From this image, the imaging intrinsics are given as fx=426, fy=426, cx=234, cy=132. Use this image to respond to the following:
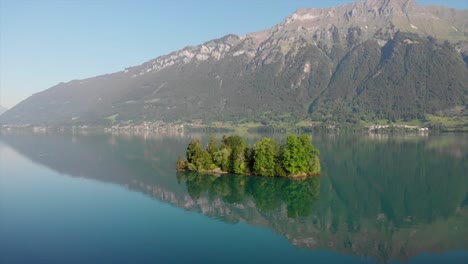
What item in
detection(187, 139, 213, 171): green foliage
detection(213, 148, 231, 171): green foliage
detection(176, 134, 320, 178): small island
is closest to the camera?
detection(176, 134, 320, 178): small island

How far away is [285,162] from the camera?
238 feet

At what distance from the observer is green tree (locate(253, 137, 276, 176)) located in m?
73.4

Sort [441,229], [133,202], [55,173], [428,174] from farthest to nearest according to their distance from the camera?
[55,173], [428,174], [133,202], [441,229]

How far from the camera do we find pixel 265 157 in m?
74.3

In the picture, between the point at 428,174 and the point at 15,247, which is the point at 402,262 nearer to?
the point at 15,247

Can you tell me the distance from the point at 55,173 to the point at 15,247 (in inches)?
1978

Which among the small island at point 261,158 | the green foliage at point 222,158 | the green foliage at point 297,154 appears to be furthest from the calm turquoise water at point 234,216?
the green foliage at point 222,158

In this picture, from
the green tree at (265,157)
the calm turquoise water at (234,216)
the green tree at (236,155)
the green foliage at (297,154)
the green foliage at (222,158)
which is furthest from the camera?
the green foliage at (222,158)

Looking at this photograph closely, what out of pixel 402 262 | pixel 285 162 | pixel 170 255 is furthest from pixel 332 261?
pixel 285 162

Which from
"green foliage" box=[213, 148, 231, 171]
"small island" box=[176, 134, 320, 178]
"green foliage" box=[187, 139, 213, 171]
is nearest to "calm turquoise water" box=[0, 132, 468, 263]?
"green foliage" box=[187, 139, 213, 171]

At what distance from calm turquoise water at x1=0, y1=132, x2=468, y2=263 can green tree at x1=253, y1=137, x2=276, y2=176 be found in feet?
7.41

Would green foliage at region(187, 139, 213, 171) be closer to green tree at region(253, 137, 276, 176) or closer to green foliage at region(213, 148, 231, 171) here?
green foliage at region(213, 148, 231, 171)

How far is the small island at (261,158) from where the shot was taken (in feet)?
236

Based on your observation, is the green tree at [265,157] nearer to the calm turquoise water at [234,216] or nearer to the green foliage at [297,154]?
the green foliage at [297,154]
